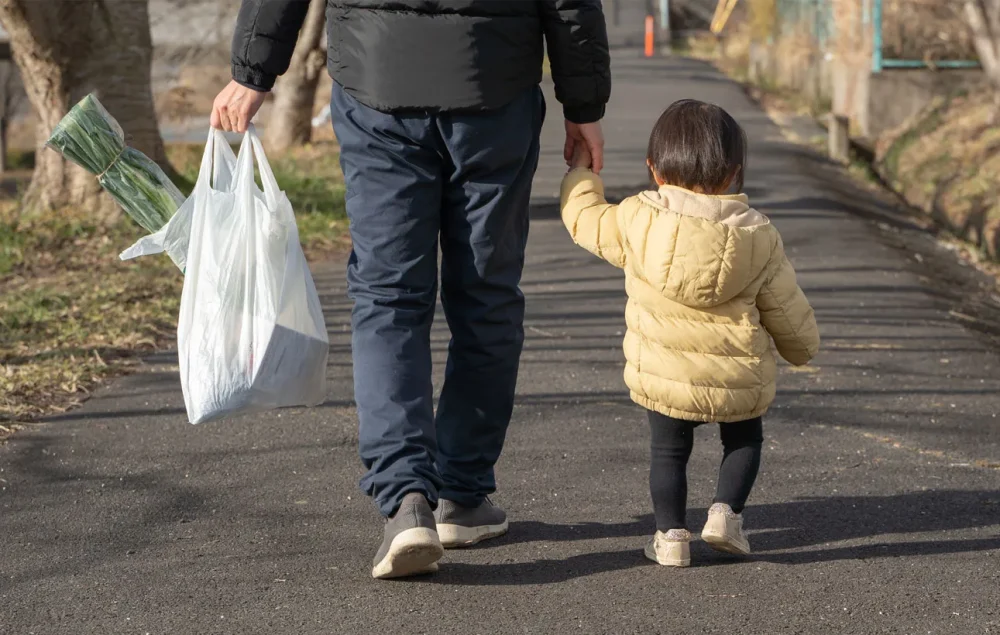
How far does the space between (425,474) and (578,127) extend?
0.94 meters

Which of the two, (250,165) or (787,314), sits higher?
(250,165)

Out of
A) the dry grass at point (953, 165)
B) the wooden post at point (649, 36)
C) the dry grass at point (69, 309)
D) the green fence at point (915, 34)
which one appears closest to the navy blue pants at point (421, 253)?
the dry grass at point (69, 309)

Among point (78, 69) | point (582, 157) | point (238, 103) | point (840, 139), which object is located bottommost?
point (840, 139)

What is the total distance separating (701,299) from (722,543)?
595 mm

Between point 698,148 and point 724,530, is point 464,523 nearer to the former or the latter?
point 724,530

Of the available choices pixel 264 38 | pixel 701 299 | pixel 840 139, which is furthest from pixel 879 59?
pixel 264 38

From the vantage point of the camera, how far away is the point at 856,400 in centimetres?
487

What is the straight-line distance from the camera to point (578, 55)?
3072 millimetres

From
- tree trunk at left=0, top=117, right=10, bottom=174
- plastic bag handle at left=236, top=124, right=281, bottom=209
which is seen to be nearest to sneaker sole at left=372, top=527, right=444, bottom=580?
plastic bag handle at left=236, top=124, right=281, bottom=209

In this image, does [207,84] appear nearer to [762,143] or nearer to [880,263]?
[762,143]

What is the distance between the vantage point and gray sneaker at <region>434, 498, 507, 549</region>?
128 inches

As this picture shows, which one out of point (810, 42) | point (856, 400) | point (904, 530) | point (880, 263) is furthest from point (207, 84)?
point (904, 530)

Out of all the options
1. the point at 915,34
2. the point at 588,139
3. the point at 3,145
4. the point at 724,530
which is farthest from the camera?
the point at 3,145

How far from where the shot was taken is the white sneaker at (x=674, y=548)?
315 centimetres
